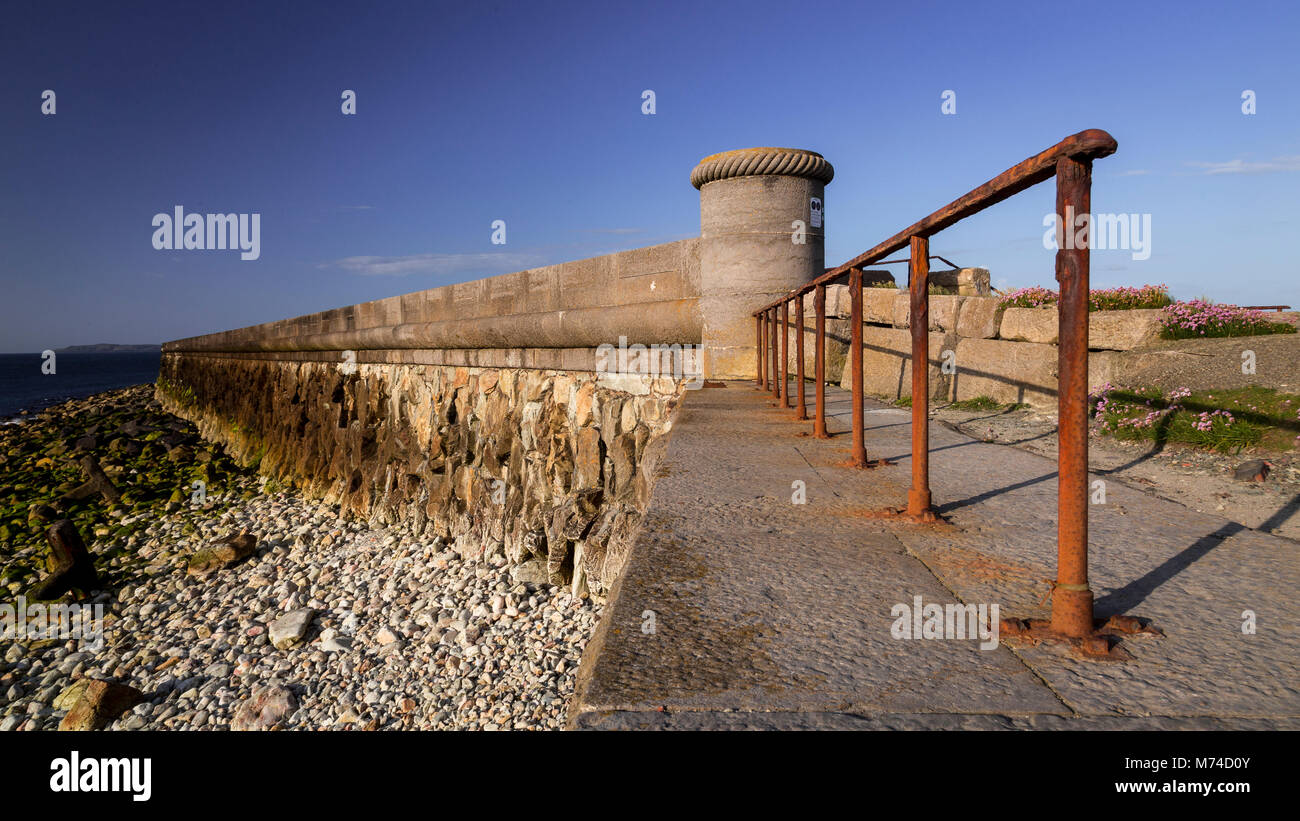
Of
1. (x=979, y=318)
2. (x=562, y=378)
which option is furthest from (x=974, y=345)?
(x=562, y=378)

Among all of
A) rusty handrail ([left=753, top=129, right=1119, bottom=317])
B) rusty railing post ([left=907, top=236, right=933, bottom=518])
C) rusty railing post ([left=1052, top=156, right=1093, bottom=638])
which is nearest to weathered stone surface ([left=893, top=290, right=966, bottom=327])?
rusty handrail ([left=753, top=129, right=1119, bottom=317])

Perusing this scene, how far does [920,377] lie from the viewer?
2385 mm

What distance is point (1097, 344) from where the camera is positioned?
5.71m

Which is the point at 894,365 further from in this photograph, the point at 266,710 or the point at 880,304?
the point at 266,710

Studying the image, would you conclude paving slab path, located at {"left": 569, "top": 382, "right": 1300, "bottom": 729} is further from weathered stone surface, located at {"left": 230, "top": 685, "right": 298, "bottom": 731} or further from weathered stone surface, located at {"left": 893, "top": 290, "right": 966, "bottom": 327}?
weathered stone surface, located at {"left": 893, "top": 290, "right": 966, "bottom": 327}

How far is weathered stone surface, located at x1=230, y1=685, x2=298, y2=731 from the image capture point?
16.1ft

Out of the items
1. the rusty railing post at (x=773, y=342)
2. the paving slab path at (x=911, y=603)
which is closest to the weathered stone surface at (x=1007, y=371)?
the rusty railing post at (x=773, y=342)

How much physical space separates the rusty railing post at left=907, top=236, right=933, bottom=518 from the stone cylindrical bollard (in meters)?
4.28

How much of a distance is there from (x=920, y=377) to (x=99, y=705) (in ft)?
21.0

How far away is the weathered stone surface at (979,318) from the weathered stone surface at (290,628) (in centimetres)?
667

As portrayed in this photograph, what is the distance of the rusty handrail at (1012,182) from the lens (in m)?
1.41

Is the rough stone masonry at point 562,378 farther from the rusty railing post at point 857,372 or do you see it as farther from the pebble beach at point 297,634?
the rusty railing post at point 857,372

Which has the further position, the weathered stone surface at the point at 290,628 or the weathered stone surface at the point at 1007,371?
the weathered stone surface at the point at 290,628
